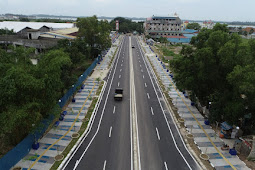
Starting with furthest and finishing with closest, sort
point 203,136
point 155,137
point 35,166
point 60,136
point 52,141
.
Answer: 1. point 203,136
2. point 155,137
3. point 60,136
4. point 52,141
5. point 35,166

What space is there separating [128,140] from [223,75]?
14981 millimetres

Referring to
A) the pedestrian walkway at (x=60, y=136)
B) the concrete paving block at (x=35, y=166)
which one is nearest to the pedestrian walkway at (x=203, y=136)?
the pedestrian walkway at (x=60, y=136)

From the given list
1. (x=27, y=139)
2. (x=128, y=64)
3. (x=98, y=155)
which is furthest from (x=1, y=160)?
(x=128, y=64)

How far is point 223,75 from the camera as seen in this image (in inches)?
1044

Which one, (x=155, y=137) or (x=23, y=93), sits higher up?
(x=23, y=93)

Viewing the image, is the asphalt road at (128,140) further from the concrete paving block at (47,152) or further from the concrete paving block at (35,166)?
the concrete paving block at (47,152)

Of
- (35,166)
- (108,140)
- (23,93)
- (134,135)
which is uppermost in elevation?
(23,93)

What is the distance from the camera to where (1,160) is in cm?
1789

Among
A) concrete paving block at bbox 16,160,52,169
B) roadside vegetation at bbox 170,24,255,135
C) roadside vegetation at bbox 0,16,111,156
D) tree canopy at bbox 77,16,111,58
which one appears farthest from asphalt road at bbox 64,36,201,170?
tree canopy at bbox 77,16,111,58

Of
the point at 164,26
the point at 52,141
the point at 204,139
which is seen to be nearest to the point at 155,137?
the point at 204,139

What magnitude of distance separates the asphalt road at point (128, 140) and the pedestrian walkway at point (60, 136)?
2076 mm

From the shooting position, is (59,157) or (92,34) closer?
(59,157)

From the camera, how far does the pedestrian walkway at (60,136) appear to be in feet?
66.5

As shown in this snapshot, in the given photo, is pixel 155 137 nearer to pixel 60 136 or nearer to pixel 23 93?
pixel 60 136
